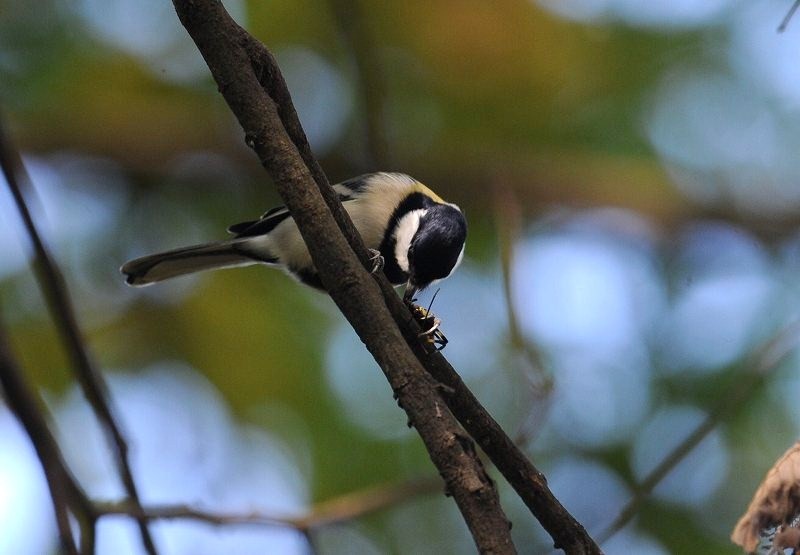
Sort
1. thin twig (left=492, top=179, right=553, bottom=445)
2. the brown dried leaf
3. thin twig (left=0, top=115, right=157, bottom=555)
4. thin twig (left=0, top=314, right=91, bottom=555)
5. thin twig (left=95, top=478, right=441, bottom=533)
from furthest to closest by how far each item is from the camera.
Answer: thin twig (left=492, top=179, right=553, bottom=445) < thin twig (left=95, top=478, right=441, bottom=533) < thin twig (left=0, top=115, right=157, bottom=555) < thin twig (left=0, top=314, right=91, bottom=555) < the brown dried leaf

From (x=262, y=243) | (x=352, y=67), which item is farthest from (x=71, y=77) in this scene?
(x=262, y=243)

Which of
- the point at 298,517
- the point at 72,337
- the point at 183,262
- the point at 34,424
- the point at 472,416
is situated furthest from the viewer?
the point at 183,262

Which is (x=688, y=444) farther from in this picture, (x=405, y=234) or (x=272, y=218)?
(x=272, y=218)

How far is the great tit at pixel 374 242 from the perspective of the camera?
3570mm

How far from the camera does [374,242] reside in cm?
381

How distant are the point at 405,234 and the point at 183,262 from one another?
3.61 ft

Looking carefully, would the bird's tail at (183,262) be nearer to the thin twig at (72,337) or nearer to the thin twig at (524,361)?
the thin twig at (524,361)

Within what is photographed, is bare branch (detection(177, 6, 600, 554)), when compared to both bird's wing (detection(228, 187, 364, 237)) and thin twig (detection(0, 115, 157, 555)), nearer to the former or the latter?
thin twig (detection(0, 115, 157, 555))

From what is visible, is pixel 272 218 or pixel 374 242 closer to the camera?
pixel 374 242

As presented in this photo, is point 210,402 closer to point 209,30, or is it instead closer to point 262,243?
point 262,243

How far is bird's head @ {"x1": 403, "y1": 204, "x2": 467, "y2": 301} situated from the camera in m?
3.52

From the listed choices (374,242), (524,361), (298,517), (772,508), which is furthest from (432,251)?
(772,508)

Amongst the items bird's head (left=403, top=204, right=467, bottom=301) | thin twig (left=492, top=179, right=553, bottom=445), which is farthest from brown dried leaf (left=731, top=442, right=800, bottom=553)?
bird's head (left=403, top=204, right=467, bottom=301)

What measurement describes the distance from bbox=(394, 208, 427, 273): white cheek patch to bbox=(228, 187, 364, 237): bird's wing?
316mm
